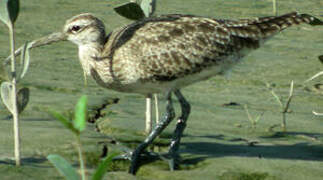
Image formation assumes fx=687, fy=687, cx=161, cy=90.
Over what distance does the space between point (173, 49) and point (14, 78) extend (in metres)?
1.72

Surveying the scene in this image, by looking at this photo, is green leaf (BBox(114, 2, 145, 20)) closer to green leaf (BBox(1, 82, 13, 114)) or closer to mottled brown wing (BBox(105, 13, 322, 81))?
mottled brown wing (BBox(105, 13, 322, 81))

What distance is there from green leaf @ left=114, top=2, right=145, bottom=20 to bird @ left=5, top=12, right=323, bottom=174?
210 millimetres

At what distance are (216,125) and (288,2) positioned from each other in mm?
6651

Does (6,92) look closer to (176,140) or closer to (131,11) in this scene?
(176,140)

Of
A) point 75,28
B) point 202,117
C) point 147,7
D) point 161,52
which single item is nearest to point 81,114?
point 161,52

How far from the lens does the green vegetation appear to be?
5297mm

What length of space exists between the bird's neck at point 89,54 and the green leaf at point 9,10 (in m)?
1.47

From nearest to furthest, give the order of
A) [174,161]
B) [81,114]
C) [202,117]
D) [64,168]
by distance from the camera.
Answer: [81,114] → [64,168] → [174,161] → [202,117]

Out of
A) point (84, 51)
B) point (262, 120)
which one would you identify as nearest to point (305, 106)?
point (262, 120)

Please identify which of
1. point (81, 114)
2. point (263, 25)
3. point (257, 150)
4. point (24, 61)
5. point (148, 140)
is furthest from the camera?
point (263, 25)

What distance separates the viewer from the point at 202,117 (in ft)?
22.9

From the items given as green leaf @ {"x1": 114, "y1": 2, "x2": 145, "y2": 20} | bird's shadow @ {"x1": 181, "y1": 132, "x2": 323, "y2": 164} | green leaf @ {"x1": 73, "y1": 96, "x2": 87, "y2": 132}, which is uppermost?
green leaf @ {"x1": 73, "y1": 96, "x2": 87, "y2": 132}

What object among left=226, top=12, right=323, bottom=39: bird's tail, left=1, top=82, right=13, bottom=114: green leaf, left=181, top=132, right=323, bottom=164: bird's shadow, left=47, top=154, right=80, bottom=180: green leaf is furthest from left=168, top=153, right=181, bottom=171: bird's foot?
left=47, top=154, right=80, bottom=180: green leaf

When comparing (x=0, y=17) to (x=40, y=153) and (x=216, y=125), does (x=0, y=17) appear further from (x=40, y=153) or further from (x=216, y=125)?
(x=216, y=125)
